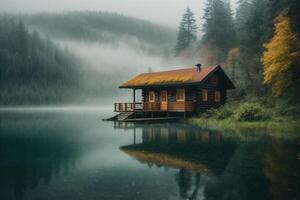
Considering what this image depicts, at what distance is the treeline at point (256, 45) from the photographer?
30984mm

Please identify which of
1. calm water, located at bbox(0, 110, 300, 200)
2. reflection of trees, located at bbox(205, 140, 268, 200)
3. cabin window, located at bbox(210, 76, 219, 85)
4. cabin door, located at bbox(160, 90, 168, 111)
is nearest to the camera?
reflection of trees, located at bbox(205, 140, 268, 200)

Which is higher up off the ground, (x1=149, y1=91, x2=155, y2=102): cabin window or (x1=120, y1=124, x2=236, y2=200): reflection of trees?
(x1=149, y1=91, x2=155, y2=102): cabin window

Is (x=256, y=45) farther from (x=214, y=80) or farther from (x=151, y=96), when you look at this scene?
(x=151, y=96)

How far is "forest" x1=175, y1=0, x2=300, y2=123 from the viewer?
3089 cm

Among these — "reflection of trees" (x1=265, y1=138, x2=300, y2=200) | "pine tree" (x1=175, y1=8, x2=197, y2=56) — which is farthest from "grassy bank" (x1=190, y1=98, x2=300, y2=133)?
"pine tree" (x1=175, y1=8, x2=197, y2=56)

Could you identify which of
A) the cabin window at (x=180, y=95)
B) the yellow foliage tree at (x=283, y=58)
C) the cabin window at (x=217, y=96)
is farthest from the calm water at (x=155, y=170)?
the cabin window at (x=217, y=96)

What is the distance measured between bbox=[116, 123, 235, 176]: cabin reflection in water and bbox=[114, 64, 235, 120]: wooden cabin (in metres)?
15.4

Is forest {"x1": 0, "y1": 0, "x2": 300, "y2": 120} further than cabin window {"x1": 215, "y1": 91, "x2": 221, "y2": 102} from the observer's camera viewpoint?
No

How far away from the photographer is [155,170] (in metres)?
13.8

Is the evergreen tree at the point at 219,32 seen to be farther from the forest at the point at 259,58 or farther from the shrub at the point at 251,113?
the shrub at the point at 251,113

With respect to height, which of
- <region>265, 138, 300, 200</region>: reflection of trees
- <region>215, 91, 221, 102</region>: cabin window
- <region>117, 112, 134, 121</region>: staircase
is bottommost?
<region>265, 138, 300, 200</region>: reflection of trees

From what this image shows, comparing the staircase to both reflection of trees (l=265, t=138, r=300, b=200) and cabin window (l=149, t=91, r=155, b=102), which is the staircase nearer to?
cabin window (l=149, t=91, r=155, b=102)

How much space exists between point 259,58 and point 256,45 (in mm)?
3204

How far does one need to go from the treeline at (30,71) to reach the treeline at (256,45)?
230 feet
